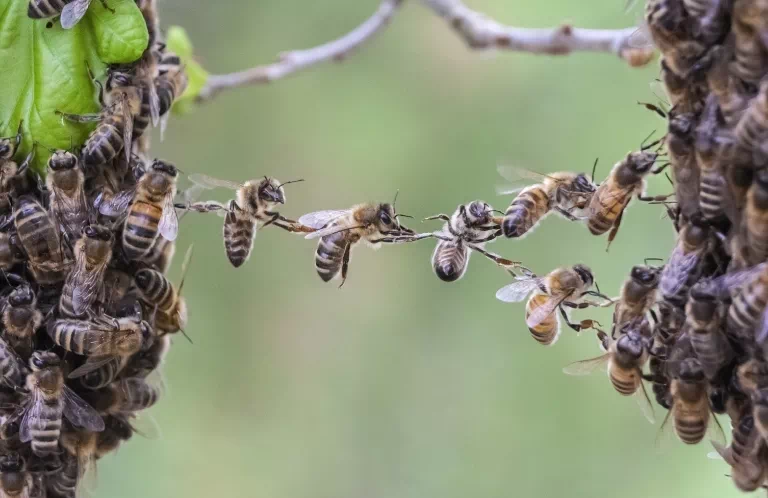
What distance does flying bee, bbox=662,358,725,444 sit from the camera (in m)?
1.79

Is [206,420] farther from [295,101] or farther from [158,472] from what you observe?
[295,101]

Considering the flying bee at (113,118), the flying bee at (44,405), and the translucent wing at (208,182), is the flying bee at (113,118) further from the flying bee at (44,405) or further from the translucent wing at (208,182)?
the flying bee at (44,405)

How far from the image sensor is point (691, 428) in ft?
6.11

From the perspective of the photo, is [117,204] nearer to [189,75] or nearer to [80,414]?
[80,414]

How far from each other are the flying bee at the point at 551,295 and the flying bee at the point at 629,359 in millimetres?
138

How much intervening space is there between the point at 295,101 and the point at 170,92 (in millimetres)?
4664

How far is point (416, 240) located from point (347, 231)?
0.33m

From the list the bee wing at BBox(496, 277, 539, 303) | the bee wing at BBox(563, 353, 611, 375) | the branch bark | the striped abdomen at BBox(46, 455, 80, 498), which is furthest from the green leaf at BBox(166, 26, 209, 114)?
the bee wing at BBox(563, 353, 611, 375)

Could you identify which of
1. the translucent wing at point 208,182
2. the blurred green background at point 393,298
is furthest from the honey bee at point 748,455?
the blurred green background at point 393,298

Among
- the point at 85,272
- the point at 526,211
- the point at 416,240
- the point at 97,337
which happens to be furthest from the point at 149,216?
the point at 526,211

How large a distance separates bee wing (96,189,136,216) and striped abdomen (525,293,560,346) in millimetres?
1206

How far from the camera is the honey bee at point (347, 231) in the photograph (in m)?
2.36

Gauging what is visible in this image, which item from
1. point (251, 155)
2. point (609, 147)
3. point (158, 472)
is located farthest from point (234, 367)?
point (609, 147)

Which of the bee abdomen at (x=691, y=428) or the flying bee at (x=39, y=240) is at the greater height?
the flying bee at (x=39, y=240)
